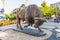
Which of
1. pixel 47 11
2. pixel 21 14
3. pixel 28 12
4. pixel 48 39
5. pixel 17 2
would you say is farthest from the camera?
pixel 17 2

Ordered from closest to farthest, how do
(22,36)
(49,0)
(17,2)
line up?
(22,36)
(17,2)
(49,0)

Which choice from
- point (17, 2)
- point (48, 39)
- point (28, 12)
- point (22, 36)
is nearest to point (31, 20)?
point (28, 12)

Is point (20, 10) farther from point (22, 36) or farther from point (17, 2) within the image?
point (17, 2)

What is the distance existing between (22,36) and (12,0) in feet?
87.9

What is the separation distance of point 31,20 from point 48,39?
129cm

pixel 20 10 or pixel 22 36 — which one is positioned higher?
pixel 20 10

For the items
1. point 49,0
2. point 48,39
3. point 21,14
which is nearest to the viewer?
point 48,39

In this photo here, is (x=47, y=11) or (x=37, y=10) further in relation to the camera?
(x=47, y=11)

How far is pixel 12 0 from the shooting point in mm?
33312

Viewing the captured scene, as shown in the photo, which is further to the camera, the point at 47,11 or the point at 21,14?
the point at 47,11

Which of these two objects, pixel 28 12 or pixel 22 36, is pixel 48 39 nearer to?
pixel 22 36

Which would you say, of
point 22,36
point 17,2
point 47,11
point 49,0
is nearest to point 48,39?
point 22,36

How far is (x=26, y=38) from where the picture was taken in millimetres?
6723

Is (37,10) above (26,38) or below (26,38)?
above
